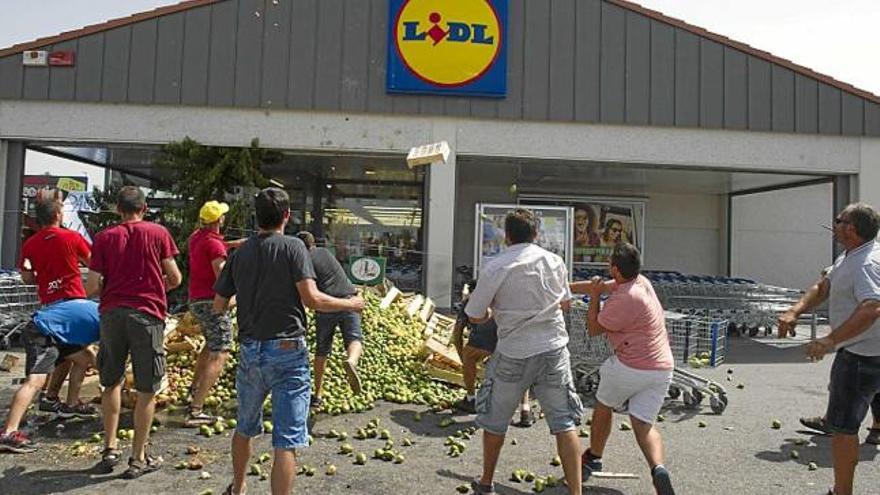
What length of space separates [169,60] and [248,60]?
1373 mm

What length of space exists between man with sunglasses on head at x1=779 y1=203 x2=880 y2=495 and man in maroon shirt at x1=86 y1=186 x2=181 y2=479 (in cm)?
434

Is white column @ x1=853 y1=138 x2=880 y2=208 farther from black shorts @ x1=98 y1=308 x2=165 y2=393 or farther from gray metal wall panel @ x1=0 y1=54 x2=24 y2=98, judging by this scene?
gray metal wall panel @ x1=0 y1=54 x2=24 y2=98

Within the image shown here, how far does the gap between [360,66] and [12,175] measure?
641 cm

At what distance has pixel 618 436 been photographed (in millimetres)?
6109

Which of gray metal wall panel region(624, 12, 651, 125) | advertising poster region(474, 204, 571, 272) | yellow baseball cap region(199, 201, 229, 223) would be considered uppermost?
gray metal wall panel region(624, 12, 651, 125)

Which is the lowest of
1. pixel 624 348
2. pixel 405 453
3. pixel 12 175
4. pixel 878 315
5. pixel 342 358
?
pixel 405 453

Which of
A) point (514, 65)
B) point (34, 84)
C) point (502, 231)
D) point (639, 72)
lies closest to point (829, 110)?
point (639, 72)

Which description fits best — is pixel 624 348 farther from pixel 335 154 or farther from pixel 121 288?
pixel 335 154

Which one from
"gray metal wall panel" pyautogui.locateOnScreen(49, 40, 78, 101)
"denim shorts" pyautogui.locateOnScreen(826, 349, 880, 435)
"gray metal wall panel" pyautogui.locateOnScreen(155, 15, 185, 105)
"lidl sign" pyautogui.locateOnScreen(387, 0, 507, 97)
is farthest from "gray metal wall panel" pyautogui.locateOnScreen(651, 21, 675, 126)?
"gray metal wall panel" pyautogui.locateOnScreen(49, 40, 78, 101)

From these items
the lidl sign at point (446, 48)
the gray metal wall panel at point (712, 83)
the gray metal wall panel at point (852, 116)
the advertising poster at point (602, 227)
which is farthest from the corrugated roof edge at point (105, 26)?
the gray metal wall panel at point (852, 116)

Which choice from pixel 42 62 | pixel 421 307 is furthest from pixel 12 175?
pixel 421 307

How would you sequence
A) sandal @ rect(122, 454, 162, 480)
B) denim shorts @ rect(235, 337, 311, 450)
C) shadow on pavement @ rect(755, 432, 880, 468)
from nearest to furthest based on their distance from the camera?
denim shorts @ rect(235, 337, 311, 450) → sandal @ rect(122, 454, 162, 480) → shadow on pavement @ rect(755, 432, 880, 468)

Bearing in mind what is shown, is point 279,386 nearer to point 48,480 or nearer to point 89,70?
point 48,480

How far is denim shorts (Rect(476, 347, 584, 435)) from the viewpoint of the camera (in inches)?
170
